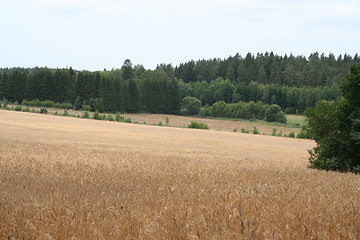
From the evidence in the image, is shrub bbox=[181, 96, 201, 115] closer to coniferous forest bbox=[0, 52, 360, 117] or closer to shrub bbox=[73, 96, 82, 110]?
coniferous forest bbox=[0, 52, 360, 117]

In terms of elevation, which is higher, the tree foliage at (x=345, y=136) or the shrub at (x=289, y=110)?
the shrub at (x=289, y=110)

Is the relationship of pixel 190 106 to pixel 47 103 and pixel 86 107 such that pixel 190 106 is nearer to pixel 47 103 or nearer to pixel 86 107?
pixel 86 107

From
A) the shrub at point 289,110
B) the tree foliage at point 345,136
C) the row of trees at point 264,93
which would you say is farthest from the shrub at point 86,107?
the tree foliage at point 345,136

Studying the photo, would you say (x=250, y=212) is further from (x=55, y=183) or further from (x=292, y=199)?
(x=55, y=183)

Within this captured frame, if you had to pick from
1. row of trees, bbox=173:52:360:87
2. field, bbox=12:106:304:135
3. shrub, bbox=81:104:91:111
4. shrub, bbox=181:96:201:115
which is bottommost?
field, bbox=12:106:304:135

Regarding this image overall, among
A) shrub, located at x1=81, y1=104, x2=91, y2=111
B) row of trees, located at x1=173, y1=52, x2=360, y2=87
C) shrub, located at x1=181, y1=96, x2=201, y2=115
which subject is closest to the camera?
shrub, located at x1=81, y1=104, x2=91, y2=111

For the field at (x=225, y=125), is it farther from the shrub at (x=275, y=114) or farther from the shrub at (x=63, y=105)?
the shrub at (x=63, y=105)

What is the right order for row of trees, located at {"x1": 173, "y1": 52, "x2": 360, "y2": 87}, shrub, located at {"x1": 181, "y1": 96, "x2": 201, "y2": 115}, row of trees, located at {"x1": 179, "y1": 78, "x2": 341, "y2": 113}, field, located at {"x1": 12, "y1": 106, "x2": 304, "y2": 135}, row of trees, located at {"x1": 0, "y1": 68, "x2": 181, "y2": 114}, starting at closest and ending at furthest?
1. field, located at {"x1": 12, "y1": 106, "x2": 304, "y2": 135}
2. row of trees, located at {"x1": 0, "y1": 68, "x2": 181, "y2": 114}
3. shrub, located at {"x1": 181, "y1": 96, "x2": 201, "y2": 115}
4. row of trees, located at {"x1": 179, "y1": 78, "x2": 341, "y2": 113}
5. row of trees, located at {"x1": 173, "y1": 52, "x2": 360, "y2": 87}

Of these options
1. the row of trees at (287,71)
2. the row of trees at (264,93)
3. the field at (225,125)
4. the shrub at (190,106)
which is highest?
the row of trees at (287,71)

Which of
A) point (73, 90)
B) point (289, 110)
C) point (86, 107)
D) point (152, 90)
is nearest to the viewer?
point (86, 107)

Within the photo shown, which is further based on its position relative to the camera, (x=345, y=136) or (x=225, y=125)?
(x=225, y=125)

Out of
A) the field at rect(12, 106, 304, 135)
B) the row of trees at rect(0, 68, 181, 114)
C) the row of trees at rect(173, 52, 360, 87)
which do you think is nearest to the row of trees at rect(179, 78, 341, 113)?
the row of trees at rect(173, 52, 360, 87)

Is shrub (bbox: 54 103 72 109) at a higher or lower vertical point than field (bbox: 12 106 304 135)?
higher

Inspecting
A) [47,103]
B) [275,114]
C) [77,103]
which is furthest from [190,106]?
[47,103]
